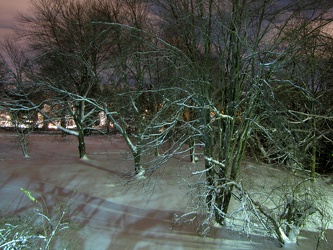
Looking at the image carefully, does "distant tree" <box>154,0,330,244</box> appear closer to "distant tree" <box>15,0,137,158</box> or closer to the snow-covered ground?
the snow-covered ground

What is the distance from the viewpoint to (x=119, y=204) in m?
10.2

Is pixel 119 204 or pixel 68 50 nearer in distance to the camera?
pixel 119 204

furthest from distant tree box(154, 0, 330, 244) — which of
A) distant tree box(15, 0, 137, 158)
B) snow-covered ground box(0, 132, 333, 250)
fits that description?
distant tree box(15, 0, 137, 158)

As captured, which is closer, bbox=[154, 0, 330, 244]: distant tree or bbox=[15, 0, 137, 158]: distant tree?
bbox=[154, 0, 330, 244]: distant tree

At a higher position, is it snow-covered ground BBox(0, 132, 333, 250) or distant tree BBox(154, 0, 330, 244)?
distant tree BBox(154, 0, 330, 244)

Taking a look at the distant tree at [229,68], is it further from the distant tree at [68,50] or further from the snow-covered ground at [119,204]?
the distant tree at [68,50]

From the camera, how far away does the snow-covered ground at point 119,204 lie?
763 cm

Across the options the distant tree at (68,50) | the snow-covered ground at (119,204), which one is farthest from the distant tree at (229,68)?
the distant tree at (68,50)

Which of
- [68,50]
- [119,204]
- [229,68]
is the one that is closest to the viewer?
[229,68]

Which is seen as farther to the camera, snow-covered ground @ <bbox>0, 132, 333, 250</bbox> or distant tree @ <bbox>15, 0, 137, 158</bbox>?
distant tree @ <bbox>15, 0, 137, 158</bbox>

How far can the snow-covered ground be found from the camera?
7629 millimetres

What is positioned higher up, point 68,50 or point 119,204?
point 68,50

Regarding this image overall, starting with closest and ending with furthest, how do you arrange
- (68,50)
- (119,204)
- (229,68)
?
1. (229,68)
2. (119,204)
3. (68,50)

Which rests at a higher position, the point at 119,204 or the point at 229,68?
the point at 229,68
